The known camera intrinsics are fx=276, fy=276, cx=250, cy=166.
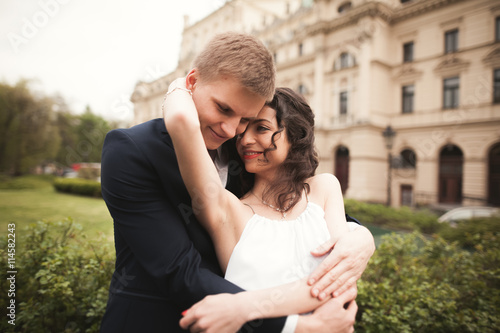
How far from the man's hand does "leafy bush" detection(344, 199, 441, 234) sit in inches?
404

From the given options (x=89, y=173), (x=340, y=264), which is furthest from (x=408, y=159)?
(x=89, y=173)

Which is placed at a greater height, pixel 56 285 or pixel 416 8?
pixel 416 8

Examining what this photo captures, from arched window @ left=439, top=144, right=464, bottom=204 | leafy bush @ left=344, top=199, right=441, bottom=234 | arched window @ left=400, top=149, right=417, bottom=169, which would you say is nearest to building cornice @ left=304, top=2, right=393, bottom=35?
arched window @ left=400, top=149, right=417, bottom=169

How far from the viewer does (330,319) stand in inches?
54.2

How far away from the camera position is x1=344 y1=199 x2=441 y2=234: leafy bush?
10477 millimetres

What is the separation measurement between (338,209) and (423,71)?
22710 millimetres

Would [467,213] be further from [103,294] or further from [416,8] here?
[416,8]

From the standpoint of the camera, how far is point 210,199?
138 centimetres

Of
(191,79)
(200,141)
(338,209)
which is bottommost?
(338,209)

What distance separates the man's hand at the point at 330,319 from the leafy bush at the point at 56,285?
6.53 ft

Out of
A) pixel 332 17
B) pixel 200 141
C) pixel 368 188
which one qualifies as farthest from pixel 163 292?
pixel 332 17

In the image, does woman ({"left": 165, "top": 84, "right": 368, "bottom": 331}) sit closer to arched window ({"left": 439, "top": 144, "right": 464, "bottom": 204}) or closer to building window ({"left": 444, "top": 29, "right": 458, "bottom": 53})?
arched window ({"left": 439, "top": 144, "right": 464, "bottom": 204})

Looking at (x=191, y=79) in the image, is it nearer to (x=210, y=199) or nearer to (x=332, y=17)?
(x=210, y=199)

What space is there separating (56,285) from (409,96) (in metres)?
23.8
